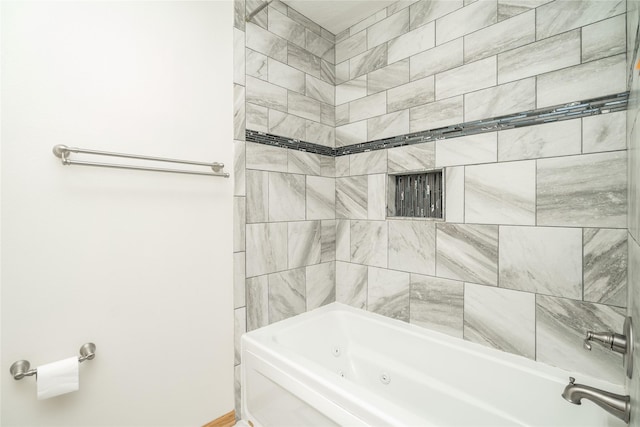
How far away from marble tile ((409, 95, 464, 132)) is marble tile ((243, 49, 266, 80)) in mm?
1002

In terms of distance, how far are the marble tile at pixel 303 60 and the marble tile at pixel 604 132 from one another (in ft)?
5.54

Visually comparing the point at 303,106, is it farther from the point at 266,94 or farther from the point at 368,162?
the point at 368,162

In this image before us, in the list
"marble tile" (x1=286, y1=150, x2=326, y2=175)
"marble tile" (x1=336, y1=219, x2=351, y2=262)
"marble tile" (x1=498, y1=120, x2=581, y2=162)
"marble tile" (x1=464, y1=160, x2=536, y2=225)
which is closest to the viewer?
"marble tile" (x1=498, y1=120, x2=581, y2=162)

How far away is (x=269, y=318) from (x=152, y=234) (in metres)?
0.92

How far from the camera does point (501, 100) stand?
1.58 meters

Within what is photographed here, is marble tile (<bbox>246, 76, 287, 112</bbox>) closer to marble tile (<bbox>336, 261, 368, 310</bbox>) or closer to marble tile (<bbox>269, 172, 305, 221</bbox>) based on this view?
marble tile (<bbox>269, 172, 305, 221</bbox>)

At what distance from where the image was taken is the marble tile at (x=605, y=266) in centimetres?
127

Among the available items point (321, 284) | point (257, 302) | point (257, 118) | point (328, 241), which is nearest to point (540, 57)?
point (257, 118)

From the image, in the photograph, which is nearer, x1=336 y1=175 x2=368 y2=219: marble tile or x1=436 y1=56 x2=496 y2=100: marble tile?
x1=436 y1=56 x2=496 y2=100: marble tile

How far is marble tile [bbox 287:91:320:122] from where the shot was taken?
6.93 ft

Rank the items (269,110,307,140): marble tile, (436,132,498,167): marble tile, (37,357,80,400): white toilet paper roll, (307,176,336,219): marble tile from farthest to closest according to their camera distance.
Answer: (307,176,336,219): marble tile < (269,110,307,140): marble tile < (436,132,498,167): marble tile < (37,357,80,400): white toilet paper roll

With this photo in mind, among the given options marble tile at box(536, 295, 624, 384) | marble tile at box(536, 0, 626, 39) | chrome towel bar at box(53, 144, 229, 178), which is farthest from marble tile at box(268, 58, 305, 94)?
marble tile at box(536, 295, 624, 384)

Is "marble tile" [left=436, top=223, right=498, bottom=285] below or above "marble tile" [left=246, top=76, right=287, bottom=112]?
below

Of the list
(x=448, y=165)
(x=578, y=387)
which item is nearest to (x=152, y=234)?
(x=448, y=165)
